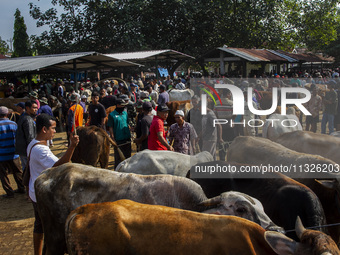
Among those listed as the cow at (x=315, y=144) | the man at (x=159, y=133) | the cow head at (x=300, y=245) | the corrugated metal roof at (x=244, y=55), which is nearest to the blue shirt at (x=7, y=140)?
the man at (x=159, y=133)

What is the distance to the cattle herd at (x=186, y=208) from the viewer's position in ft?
9.67

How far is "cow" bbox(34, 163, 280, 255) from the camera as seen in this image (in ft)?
13.3

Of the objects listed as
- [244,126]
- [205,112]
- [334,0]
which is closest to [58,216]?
[205,112]

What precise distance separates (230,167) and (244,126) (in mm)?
4758

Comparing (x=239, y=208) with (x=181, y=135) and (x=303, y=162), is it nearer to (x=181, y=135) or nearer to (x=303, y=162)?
(x=303, y=162)

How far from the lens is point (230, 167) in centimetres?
535

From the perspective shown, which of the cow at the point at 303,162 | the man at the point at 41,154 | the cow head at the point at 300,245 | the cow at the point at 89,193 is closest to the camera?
the cow head at the point at 300,245

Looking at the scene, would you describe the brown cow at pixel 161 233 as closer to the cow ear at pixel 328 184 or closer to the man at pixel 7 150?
the cow ear at pixel 328 184

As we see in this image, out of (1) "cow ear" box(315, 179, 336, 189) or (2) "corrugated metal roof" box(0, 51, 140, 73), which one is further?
(2) "corrugated metal roof" box(0, 51, 140, 73)

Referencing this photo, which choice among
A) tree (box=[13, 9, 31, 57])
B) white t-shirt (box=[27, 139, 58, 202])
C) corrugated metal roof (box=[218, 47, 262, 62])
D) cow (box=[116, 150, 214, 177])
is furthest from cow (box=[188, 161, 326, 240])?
tree (box=[13, 9, 31, 57])

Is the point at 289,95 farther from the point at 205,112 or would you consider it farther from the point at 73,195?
the point at 73,195

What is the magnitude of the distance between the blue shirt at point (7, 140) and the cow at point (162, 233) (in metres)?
5.04

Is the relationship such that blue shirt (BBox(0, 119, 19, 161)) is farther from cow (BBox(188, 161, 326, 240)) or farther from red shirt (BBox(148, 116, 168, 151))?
cow (BBox(188, 161, 326, 240))

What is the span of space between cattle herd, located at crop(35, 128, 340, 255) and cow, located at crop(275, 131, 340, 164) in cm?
4
